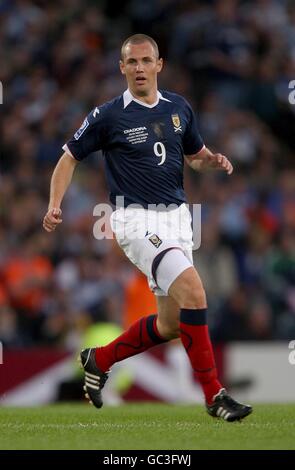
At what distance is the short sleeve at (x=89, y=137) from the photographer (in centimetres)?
838

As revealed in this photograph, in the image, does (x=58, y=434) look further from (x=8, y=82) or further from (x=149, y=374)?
(x=8, y=82)

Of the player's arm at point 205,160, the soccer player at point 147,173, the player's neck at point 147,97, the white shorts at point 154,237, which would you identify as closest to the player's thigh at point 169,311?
the soccer player at point 147,173

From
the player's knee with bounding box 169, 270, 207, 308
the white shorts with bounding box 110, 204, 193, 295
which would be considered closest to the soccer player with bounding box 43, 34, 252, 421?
the white shorts with bounding box 110, 204, 193, 295

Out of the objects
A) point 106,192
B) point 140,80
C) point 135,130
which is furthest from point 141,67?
point 106,192

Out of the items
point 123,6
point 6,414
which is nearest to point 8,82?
point 123,6

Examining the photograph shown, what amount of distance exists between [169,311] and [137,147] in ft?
3.81

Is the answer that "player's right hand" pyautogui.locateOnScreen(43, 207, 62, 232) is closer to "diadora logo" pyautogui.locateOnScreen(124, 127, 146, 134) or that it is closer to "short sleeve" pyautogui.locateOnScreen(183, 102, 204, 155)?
"diadora logo" pyautogui.locateOnScreen(124, 127, 146, 134)

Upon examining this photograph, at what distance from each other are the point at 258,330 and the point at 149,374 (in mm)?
1657

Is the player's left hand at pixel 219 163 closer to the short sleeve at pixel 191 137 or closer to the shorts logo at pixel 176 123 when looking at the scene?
the short sleeve at pixel 191 137

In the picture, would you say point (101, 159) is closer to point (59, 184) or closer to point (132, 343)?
point (132, 343)

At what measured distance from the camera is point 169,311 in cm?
841

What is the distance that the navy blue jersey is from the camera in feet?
27.3

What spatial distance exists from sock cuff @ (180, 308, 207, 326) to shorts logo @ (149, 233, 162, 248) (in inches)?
19.0

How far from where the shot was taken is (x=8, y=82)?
18.3m
